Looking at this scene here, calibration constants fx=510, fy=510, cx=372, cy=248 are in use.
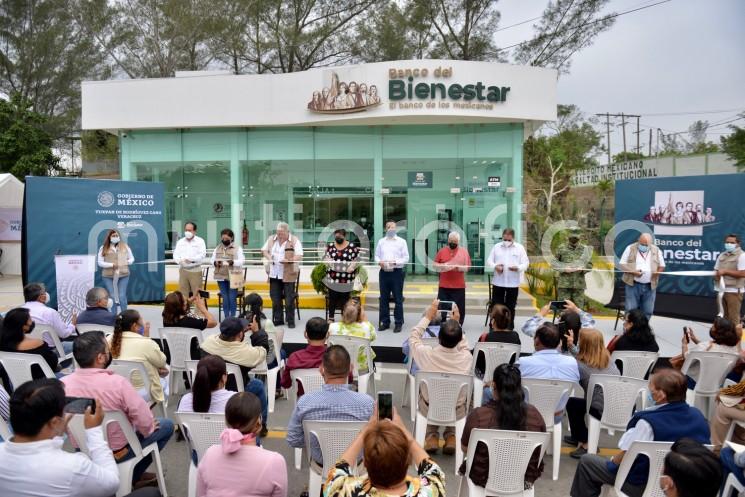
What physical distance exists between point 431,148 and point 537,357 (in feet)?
34.2

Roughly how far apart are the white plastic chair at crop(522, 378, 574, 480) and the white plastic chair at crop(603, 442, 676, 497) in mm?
1004

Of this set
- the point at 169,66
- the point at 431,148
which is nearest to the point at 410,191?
the point at 431,148

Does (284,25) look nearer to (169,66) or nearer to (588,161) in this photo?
(169,66)

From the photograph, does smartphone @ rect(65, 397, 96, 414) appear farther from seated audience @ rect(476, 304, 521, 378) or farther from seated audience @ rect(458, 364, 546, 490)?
seated audience @ rect(476, 304, 521, 378)

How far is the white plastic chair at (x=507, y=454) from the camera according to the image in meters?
2.85

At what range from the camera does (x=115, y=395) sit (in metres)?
3.19

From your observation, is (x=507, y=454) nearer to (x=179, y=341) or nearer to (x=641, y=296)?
(x=179, y=341)

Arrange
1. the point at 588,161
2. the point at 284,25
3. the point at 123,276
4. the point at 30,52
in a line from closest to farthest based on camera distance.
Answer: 1. the point at 123,276
2. the point at 284,25
3. the point at 30,52
4. the point at 588,161

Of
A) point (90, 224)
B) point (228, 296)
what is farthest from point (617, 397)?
point (90, 224)

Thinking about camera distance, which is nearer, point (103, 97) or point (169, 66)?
point (103, 97)

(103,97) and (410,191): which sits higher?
(103,97)

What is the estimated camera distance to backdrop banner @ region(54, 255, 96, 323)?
29.2ft

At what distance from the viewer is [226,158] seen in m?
14.4

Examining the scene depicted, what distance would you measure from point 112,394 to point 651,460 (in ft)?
10.4
